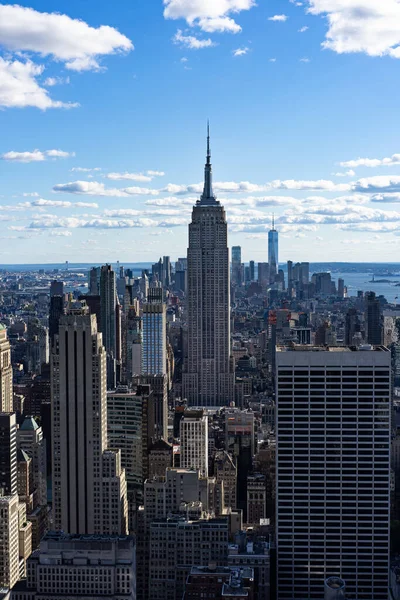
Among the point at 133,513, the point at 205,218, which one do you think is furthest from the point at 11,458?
the point at 205,218

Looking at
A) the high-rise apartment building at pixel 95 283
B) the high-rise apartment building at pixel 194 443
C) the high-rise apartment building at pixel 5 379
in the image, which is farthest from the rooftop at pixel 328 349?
the high-rise apartment building at pixel 95 283

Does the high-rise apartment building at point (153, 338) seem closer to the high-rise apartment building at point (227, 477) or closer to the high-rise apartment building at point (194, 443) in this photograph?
the high-rise apartment building at point (194, 443)

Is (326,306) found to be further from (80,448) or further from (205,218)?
(80,448)

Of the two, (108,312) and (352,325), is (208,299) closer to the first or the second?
(108,312)

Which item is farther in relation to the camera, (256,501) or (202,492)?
(256,501)

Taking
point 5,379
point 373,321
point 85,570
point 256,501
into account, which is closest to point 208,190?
point 373,321

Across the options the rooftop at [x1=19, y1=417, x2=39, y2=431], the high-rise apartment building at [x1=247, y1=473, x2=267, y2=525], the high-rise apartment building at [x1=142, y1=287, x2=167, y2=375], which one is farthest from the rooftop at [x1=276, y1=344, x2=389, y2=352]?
the high-rise apartment building at [x1=142, y1=287, x2=167, y2=375]

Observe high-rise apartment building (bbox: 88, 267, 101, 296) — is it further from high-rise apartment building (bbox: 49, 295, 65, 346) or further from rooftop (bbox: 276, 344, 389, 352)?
rooftop (bbox: 276, 344, 389, 352)

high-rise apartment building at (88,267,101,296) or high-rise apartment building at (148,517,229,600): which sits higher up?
high-rise apartment building at (88,267,101,296)
